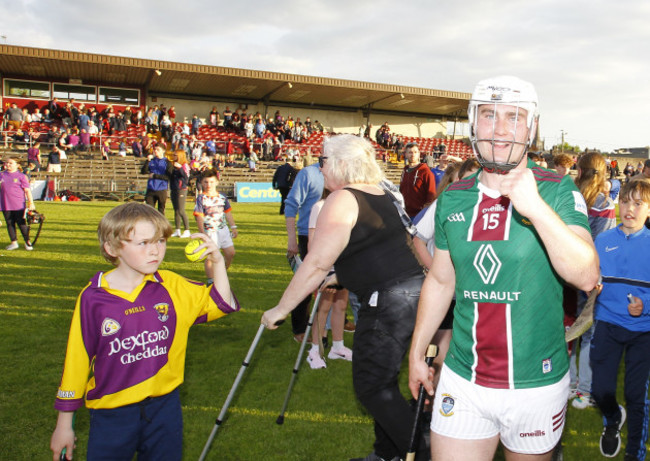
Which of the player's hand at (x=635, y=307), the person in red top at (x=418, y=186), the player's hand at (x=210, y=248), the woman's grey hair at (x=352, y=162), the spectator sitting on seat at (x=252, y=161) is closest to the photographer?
the player's hand at (x=210, y=248)

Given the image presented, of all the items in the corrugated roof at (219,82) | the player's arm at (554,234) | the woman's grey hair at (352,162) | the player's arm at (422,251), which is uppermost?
the corrugated roof at (219,82)

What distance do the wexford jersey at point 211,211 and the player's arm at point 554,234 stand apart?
22.2 feet

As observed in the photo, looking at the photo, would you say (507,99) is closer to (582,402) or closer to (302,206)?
(582,402)

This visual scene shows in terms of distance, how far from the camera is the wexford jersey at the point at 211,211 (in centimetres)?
816

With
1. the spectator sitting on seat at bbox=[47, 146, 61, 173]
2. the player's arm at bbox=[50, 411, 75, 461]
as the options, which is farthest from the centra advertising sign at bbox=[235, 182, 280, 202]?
the player's arm at bbox=[50, 411, 75, 461]

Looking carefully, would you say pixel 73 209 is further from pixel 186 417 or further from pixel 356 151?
pixel 356 151

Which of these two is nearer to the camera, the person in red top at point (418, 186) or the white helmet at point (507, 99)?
the white helmet at point (507, 99)

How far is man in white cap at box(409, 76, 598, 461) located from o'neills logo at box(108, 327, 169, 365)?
4.84 feet

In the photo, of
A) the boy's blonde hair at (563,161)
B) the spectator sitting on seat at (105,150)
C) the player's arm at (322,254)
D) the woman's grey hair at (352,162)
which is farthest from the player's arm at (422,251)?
the spectator sitting on seat at (105,150)

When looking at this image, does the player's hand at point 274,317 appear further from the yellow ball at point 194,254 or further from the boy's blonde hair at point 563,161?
the boy's blonde hair at point 563,161

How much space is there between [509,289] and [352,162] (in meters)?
1.55

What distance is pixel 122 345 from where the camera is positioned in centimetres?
260

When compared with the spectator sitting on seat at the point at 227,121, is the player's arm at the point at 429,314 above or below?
below

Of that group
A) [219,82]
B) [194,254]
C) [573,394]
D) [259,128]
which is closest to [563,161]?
[573,394]
